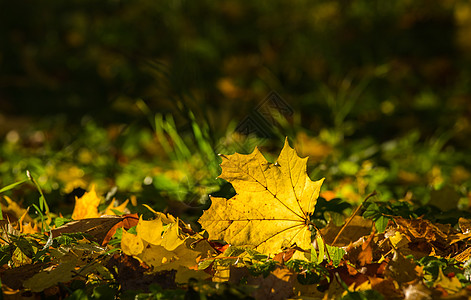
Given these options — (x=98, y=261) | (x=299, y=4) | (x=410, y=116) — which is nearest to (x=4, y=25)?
(x=299, y=4)

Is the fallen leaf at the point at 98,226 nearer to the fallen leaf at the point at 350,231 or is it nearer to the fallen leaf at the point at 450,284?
the fallen leaf at the point at 350,231

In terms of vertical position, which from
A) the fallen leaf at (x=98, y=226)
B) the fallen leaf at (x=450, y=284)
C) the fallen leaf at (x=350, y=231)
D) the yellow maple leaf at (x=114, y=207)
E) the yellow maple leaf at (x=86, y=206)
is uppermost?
the fallen leaf at (x=98, y=226)

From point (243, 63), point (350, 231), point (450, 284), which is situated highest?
Answer: point (450, 284)

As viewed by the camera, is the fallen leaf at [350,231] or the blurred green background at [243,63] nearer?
the fallen leaf at [350,231]

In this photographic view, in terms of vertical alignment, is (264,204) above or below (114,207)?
above

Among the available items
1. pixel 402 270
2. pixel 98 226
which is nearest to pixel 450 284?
pixel 402 270

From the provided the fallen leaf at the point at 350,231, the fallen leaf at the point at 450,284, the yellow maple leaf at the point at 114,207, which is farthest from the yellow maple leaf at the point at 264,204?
the yellow maple leaf at the point at 114,207

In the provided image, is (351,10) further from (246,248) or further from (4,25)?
(246,248)

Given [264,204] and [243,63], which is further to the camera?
[243,63]

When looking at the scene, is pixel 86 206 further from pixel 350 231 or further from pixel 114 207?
pixel 350 231
